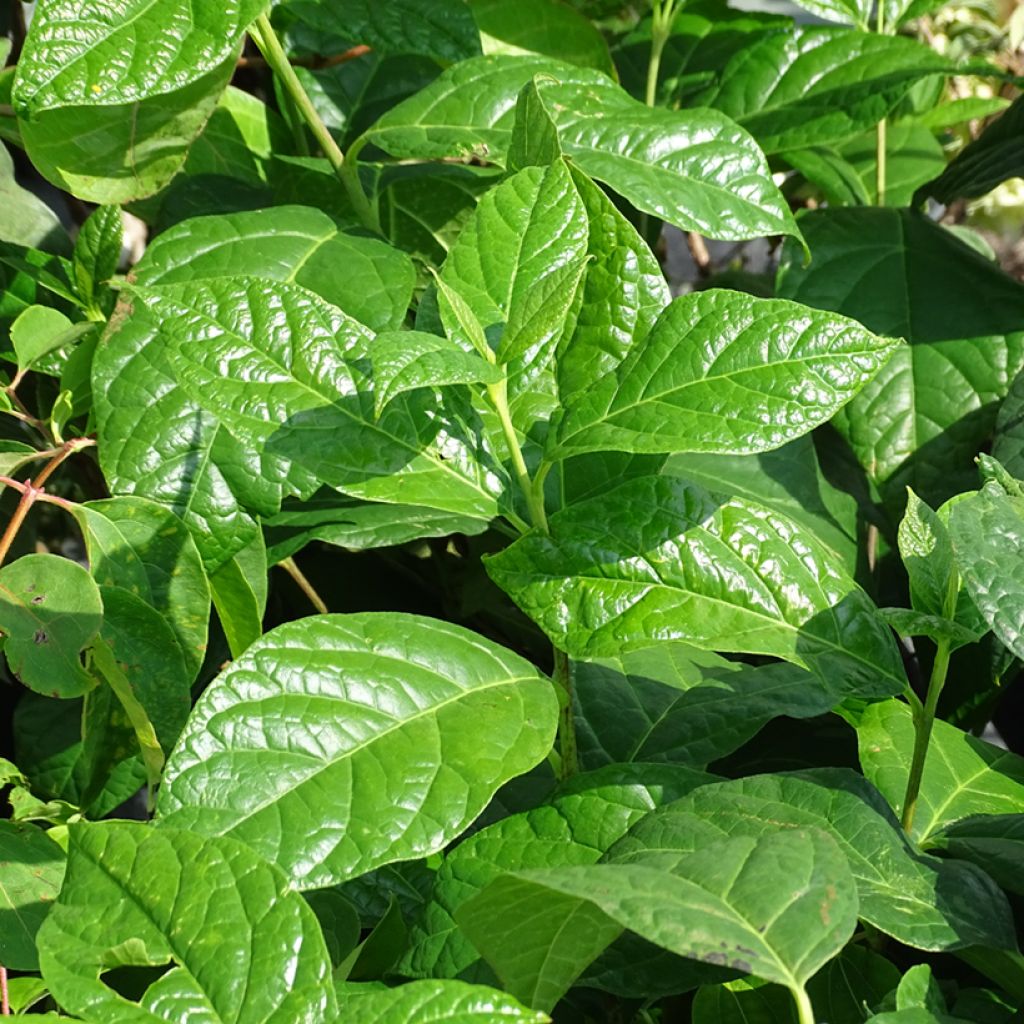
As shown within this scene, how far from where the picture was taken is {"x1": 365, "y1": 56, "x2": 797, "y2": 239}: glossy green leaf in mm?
913

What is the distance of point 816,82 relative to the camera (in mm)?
1231

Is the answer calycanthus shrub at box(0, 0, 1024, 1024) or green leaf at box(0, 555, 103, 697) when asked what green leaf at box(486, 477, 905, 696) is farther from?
green leaf at box(0, 555, 103, 697)

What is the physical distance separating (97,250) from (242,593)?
0.31 metres

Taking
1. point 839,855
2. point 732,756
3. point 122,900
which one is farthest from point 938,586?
point 122,900

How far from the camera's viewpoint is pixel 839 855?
533 mm

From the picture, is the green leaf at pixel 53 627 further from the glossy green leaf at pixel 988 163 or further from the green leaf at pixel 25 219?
the glossy green leaf at pixel 988 163

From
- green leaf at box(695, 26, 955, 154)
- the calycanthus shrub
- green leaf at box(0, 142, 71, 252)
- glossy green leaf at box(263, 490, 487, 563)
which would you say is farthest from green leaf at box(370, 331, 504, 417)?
green leaf at box(695, 26, 955, 154)

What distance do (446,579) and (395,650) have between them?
1.86 feet

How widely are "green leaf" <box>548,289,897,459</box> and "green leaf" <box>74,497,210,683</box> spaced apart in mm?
271

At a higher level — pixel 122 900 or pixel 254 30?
pixel 254 30

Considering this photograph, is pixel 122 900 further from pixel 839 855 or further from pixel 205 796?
pixel 839 855

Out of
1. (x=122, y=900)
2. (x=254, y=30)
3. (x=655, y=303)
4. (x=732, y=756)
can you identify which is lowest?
(x=732, y=756)

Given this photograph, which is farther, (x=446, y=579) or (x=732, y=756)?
(x=446, y=579)

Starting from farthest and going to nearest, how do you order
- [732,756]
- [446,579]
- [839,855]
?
[446,579]
[732,756]
[839,855]
